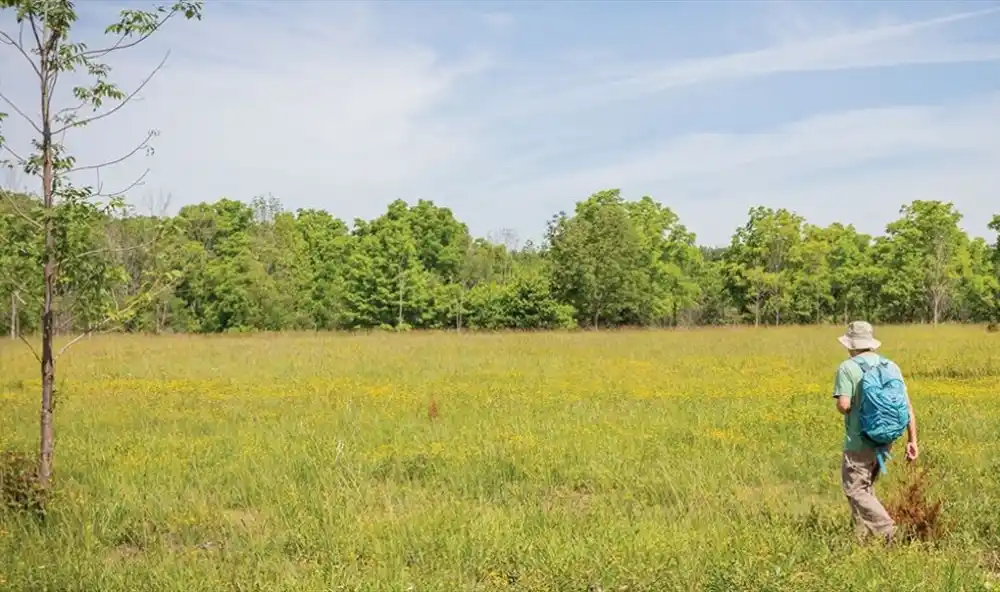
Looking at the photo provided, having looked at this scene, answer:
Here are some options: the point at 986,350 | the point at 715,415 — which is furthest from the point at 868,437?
the point at 986,350

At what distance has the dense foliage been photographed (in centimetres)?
6075

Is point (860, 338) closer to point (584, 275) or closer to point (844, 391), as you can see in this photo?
point (844, 391)

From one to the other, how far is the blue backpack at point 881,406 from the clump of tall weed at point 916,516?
41 cm

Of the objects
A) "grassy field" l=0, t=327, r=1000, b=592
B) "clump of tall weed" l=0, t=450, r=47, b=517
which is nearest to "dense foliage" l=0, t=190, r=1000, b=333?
"grassy field" l=0, t=327, r=1000, b=592

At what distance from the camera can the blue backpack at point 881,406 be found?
21.4 ft

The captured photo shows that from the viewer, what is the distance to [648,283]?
6306 cm

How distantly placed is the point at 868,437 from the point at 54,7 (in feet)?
26.9

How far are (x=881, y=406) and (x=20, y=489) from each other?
8.07 m

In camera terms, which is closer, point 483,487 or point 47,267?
point 47,267

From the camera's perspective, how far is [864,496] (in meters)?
6.58

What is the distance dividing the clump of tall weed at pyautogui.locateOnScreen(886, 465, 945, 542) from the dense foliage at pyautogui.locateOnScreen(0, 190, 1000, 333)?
52688 mm

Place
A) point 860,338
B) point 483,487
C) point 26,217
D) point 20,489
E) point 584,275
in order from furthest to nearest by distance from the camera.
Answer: point 584,275
point 483,487
point 20,489
point 26,217
point 860,338

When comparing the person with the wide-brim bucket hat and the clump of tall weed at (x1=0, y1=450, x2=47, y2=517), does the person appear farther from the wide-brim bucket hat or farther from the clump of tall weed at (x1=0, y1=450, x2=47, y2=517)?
the clump of tall weed at (x1=0, y1=450, x2=47, y2=517)

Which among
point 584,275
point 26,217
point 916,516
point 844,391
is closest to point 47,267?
point 26,217
